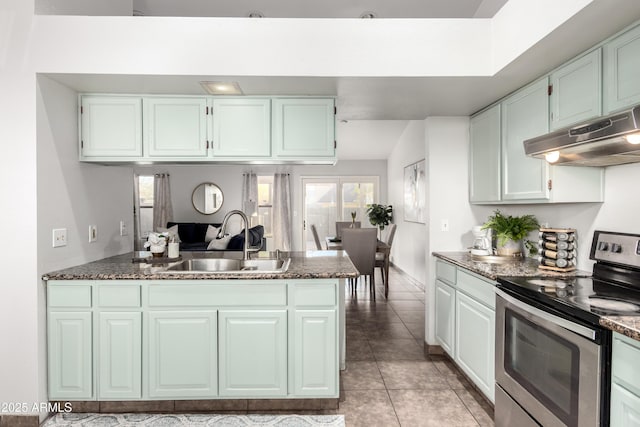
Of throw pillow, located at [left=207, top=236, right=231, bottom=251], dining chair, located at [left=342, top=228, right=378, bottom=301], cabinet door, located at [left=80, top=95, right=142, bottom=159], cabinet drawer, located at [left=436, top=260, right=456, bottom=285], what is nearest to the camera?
cabinet door, located at [left=80, top=95, right=142, bottom=159]

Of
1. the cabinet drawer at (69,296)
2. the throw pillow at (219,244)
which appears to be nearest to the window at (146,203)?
the throw pillow at (219,244)

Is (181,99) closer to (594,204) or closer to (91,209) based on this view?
(91,209)

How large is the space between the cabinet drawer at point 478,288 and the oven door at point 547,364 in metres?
0.13

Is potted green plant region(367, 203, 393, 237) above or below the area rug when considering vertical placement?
above

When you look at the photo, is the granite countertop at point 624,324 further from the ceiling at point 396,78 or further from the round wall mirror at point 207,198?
the round wall mirror at point 207,198

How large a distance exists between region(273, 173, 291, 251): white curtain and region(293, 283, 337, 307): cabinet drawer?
5.91m

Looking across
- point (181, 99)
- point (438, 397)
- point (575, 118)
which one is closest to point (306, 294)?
point (438, 397)

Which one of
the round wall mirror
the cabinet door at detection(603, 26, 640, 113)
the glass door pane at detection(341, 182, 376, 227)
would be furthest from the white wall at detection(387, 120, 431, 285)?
the round wall mirror

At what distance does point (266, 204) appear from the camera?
825 cm

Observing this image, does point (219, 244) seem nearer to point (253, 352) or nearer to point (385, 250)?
point (385, 250)

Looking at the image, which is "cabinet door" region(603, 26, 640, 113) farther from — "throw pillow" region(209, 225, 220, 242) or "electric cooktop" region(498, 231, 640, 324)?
"throw pillow" region(209, 225, 220, 242)

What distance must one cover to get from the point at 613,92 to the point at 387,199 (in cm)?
652

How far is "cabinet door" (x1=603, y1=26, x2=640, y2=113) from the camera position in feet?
5.21

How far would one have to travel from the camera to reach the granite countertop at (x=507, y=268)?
210cm
